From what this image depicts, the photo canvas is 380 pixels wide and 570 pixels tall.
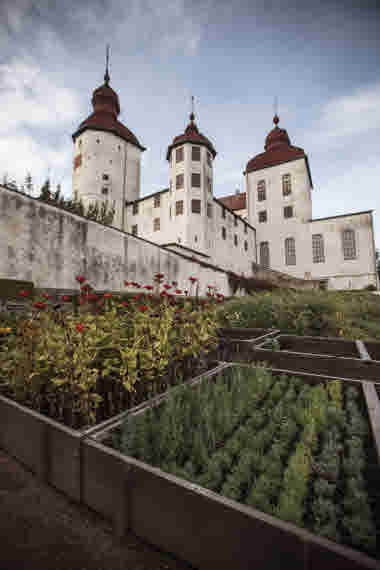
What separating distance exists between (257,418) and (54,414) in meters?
1.56

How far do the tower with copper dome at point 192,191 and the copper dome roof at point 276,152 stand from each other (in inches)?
466

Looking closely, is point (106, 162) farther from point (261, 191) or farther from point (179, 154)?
point (261, 191)

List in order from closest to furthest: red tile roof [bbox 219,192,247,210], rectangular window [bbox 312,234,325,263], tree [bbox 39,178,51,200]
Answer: tree [bbox 39,178,51,200], rectangular window [bbox 312,234,325,263], red tile roof [bbox 219,192,247,210]

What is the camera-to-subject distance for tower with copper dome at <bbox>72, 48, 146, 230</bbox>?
25.0 metres

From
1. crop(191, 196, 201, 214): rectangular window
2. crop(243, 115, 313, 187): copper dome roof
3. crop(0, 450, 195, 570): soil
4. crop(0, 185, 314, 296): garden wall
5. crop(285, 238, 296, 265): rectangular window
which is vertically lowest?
crop(0, 450, 195, 570): soil

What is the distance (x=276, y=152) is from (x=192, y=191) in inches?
682

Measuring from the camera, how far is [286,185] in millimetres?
30859

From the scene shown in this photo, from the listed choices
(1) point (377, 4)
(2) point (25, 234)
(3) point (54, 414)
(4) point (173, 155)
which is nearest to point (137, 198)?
(4) point (173, 155)

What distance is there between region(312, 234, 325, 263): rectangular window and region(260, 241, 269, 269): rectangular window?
5.21m

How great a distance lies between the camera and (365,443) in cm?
162

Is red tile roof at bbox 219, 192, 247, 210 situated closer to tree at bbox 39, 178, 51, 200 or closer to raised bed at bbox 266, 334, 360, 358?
tree at bbox 39, 178, 51, 200

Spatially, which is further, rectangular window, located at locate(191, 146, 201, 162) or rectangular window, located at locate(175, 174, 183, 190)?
rectangular window, located at locate(191, 146, 201, 162)

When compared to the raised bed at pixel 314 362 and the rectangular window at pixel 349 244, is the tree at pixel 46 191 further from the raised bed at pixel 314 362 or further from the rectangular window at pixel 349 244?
the rectangular window at pixel 349 244

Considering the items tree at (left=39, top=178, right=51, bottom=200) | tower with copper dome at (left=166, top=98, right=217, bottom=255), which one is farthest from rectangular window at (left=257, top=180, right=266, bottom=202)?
tree at (left=39, top=178, right=51, bottom=200)
